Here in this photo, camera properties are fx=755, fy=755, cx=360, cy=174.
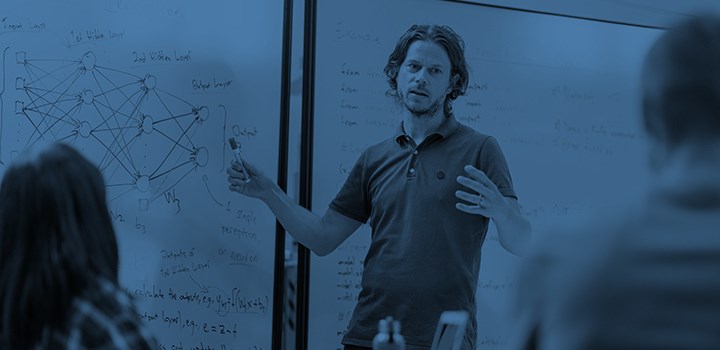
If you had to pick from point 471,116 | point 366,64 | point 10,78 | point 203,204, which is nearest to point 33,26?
point 10,78

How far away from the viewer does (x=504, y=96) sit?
300 cm

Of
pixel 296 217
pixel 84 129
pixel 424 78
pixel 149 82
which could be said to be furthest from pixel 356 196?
pixel 84 129

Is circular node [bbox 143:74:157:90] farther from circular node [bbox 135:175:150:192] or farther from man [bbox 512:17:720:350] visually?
man [bbox 512:17:720:350]

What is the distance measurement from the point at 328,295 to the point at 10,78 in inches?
49.5

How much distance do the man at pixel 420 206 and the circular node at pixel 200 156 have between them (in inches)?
5.8

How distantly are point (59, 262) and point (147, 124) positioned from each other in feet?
4.42

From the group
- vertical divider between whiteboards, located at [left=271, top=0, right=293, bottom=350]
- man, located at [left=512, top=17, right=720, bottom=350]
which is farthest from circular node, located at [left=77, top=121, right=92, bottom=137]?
man, located at [left=512, top=17, right=720, bottom=350]

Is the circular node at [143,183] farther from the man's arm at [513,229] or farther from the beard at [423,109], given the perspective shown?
the man's arm at [513,229]

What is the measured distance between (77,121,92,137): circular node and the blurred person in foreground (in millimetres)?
1216

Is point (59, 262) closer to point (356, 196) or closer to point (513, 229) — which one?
point (513, 229)

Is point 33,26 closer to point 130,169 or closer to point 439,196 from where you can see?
point 130,169

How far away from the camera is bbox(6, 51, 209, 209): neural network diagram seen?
240cm

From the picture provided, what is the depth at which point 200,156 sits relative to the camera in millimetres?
2521

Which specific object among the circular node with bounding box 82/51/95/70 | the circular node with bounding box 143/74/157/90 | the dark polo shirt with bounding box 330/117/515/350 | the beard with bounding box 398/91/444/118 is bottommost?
the dark polo shirt with bounding box 330/117/515/350
